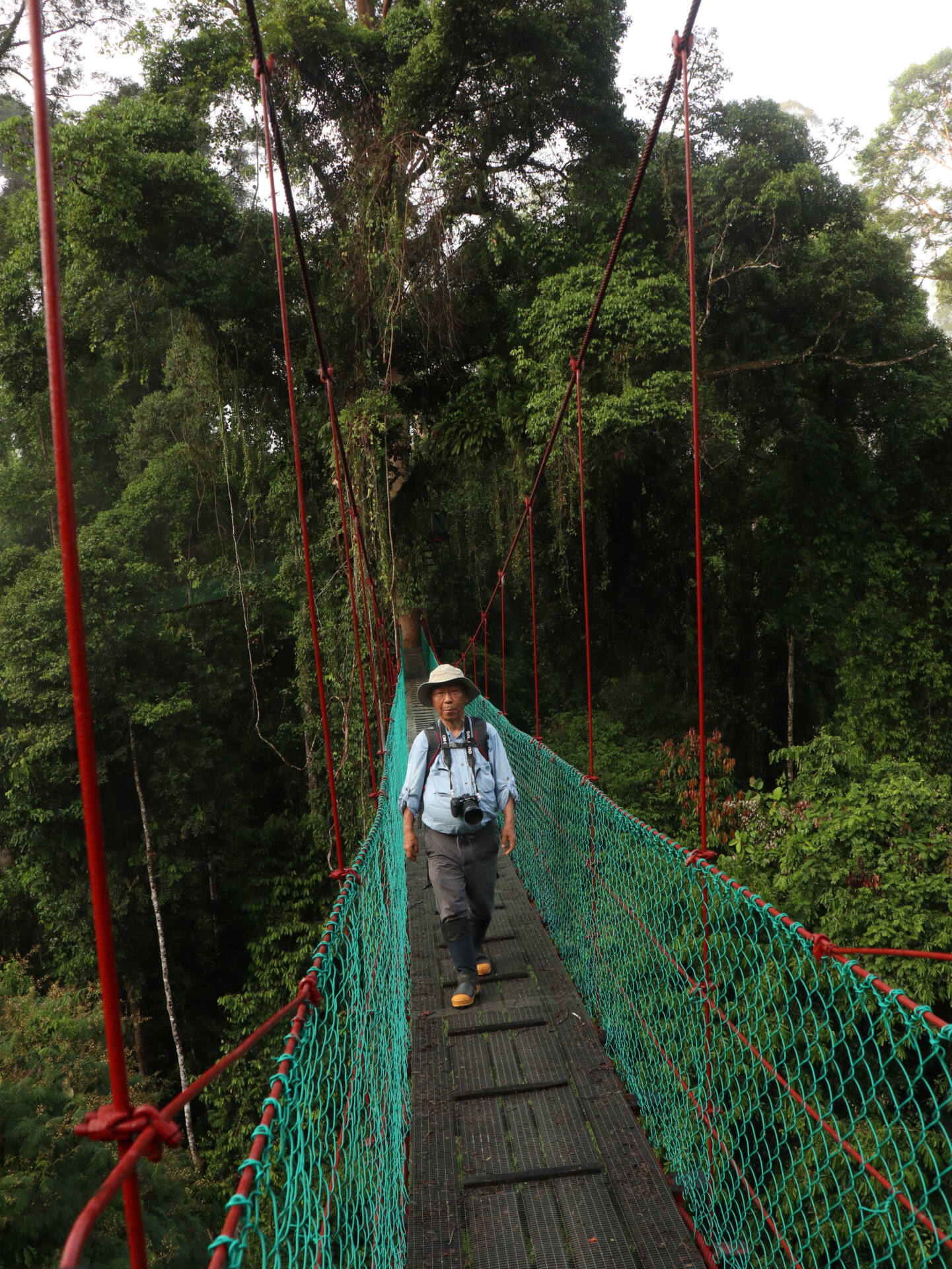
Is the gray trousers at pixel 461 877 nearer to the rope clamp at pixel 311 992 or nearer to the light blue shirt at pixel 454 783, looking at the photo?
the light blue shirt at pixel 454 783

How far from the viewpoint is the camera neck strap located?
1951mm

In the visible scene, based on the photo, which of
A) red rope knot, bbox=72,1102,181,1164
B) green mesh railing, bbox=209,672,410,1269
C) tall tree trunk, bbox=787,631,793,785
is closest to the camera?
red rope knot, bbox=72,1102,181,1164

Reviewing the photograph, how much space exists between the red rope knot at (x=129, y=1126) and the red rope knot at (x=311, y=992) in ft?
1.20

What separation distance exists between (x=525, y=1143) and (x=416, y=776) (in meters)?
0.77

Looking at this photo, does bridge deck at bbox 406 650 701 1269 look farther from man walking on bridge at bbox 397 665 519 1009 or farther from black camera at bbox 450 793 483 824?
black camera at bbox 450 793 483 824

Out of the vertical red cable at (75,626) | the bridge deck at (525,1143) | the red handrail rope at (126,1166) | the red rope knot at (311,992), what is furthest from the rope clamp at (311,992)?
the bridge deck at (525,1143)

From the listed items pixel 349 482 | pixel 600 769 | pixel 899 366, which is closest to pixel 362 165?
pixel 349 482

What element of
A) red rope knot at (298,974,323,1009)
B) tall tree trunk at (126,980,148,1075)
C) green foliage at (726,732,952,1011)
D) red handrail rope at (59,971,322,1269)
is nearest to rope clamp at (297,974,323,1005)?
red rope knot at (298,974,323,1009)

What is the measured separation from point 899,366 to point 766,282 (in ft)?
5.23

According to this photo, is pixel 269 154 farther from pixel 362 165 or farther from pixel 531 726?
pixel 531 726

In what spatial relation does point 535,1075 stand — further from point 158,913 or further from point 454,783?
point 158,913

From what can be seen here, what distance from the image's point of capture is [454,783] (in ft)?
6.38

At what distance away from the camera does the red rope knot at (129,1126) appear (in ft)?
1.77

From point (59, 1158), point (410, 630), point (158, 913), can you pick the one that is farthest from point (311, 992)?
point (410, 630)
